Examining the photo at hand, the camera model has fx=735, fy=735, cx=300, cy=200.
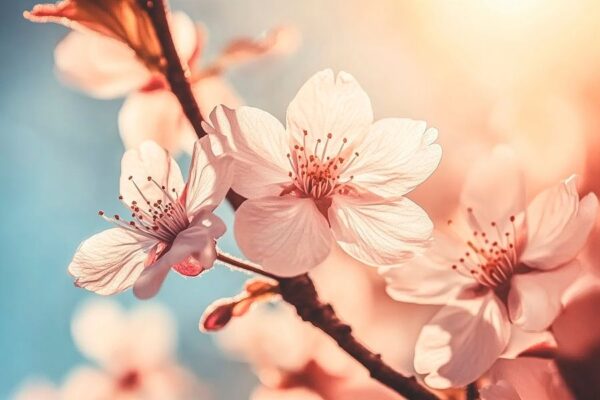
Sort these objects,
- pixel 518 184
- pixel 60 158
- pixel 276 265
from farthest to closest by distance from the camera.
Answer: pixel 60 158, pixel 518 184, pixel 276 265

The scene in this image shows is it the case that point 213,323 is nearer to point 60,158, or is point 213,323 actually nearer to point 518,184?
point 518,184

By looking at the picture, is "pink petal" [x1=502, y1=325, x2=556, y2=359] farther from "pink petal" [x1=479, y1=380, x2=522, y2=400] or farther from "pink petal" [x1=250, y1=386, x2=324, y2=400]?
"pink petal" [x1=250, y1=386, x2=324, y2=400]

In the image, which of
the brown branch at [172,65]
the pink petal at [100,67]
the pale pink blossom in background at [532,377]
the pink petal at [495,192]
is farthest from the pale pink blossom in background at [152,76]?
the pale pink blossom in background at [532,377]

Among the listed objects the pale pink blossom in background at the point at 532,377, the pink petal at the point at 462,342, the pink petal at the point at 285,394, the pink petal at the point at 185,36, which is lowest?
the pink petal at the point at 285,394

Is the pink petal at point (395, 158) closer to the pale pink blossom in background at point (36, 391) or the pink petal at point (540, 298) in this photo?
the pink petal at point (540, 298)

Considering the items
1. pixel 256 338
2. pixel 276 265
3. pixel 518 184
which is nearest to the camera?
pixel 276 265

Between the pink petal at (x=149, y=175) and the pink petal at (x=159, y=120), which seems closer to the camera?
the pink petal at (x=149, y=175)

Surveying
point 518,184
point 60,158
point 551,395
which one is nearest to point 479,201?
point 518,184
